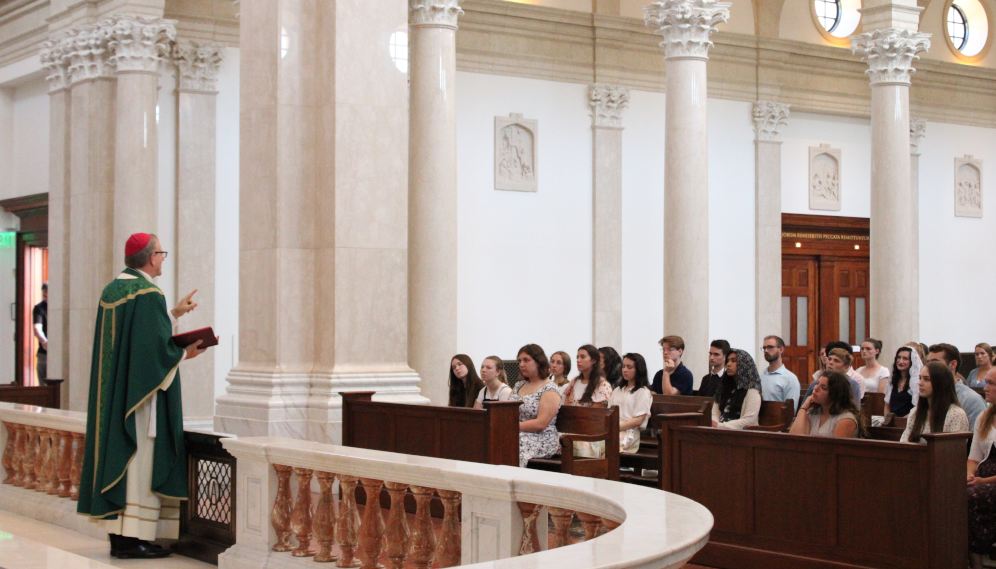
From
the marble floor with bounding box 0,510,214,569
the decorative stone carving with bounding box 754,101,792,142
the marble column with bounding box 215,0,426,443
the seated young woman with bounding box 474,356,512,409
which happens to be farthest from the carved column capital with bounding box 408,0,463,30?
the decorative stone carving with bounding box 754,101,792,142

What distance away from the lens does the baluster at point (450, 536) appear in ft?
17.1

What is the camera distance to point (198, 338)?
669 cm

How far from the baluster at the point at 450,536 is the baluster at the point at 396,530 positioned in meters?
0.36

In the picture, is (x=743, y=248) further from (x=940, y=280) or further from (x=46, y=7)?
(x=46, y=7)

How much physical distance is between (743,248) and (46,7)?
455 inches

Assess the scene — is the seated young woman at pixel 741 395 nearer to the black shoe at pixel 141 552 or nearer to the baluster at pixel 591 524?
the black shoe at pixel 141 552

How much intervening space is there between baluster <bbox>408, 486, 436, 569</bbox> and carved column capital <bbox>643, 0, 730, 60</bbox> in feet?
30.3

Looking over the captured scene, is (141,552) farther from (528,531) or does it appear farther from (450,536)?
(528,531)

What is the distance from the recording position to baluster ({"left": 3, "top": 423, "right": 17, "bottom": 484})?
9336 mm

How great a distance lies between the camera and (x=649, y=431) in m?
10.3

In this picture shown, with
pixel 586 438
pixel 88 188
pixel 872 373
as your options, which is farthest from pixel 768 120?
pixel 586 438

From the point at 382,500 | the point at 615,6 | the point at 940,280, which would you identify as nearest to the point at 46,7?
the point at 615,6

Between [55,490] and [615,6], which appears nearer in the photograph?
[55,490]

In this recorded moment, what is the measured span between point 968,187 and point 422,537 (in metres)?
19.1
